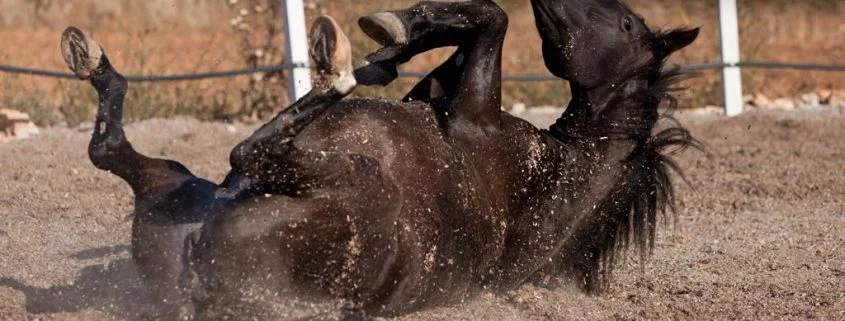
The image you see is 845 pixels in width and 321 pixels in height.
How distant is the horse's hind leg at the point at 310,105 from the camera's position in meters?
3.54

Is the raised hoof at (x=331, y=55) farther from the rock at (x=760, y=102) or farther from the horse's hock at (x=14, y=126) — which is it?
the rock at (x=760, y=102)

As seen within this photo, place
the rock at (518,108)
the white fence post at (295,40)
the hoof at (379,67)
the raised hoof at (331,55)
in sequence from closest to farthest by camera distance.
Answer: the raised hoof at (331,55)
the hoof at (379,67)
the white fence post at (295,40)
the rock at (518,108)

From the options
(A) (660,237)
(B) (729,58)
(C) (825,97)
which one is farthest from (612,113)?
(C) (825,97)

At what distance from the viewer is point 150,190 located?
3.98m

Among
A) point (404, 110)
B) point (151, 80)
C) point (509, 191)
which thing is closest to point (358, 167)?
point (404, 110)

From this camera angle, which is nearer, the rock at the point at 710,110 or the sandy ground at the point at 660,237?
the sandy ground at the point at 660,237

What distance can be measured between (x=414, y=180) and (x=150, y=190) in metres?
0.85

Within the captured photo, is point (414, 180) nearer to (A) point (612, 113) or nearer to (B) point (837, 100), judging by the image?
(A) point (612, 113)

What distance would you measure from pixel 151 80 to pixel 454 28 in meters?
5.06

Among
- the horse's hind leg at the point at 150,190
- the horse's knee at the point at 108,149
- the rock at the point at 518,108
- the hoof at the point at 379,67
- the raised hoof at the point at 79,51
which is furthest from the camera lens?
the rock at the point at 518,108

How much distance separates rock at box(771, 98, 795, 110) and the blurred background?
48 centimetres

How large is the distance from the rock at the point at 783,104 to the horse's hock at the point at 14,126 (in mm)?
5945

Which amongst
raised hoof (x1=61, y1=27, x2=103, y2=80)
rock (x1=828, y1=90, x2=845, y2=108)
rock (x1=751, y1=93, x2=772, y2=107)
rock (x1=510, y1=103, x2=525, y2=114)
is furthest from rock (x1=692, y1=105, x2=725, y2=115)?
raised hoof (x1=61, y1=27, x2=103, y2=80)

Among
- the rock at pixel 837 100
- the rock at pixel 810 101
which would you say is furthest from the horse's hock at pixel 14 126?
the rock at pixel 837 100
